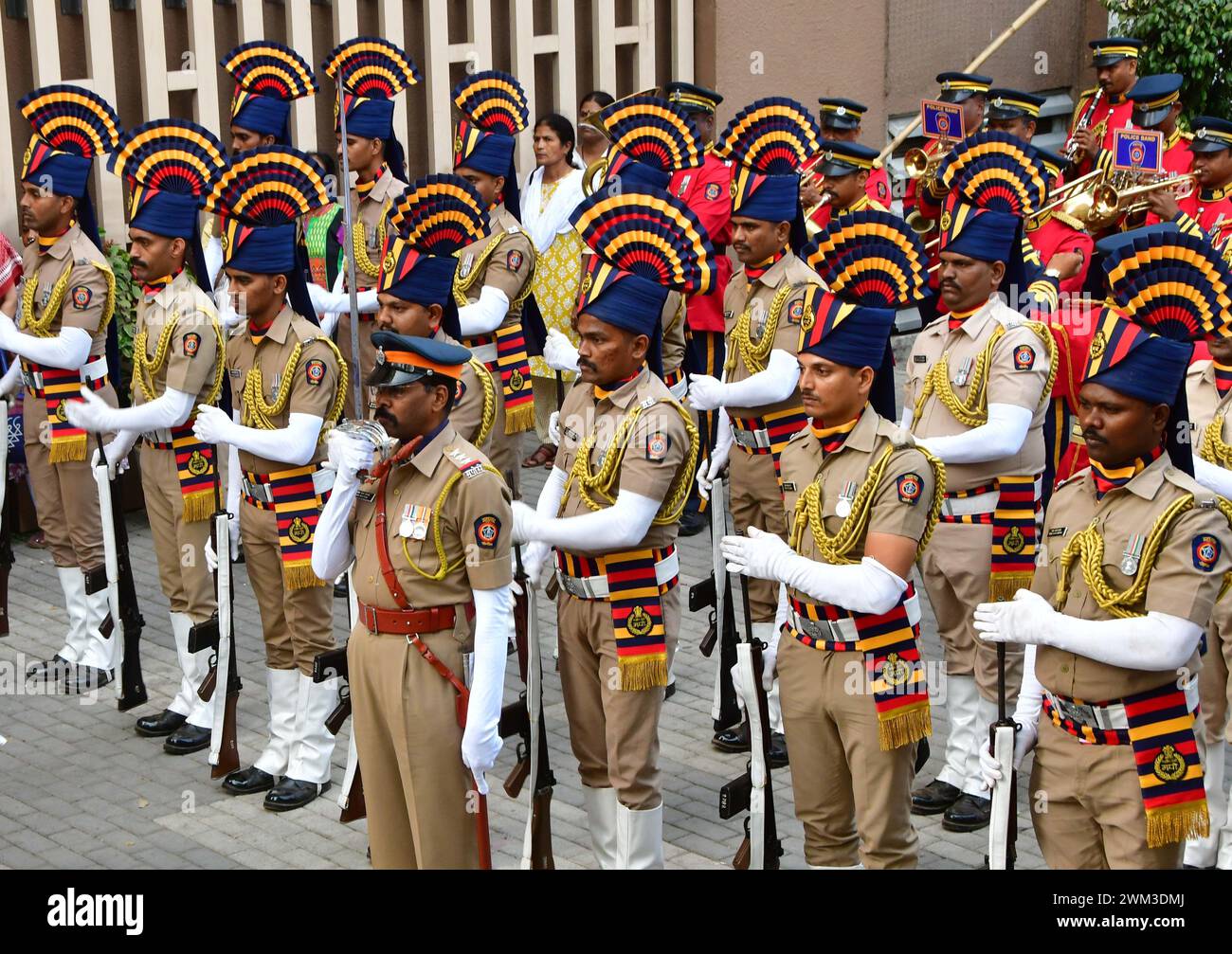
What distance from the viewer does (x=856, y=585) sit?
5762 mm

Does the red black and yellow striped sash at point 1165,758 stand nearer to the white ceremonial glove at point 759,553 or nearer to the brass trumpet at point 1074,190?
the white ceremonial glove at point 759,553

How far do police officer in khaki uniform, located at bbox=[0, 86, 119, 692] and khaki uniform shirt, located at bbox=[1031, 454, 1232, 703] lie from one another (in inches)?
203

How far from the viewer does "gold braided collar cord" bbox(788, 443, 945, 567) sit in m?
5.88

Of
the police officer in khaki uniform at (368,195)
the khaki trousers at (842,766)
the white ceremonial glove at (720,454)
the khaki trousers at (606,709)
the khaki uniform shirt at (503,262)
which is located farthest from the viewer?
the police officer in khaki uniform at (368,195)

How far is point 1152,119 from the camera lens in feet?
40.0

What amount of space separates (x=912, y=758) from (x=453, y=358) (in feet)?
6.78

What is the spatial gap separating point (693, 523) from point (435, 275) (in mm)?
4625

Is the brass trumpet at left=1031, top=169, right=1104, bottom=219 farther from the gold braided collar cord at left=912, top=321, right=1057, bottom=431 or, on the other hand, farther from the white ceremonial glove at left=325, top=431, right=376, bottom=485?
the white ceremonial glove at left=325, top=431, right=376, bottom=485

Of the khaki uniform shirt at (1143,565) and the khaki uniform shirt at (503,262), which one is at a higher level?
the khaki uniform shirt at (503,262)

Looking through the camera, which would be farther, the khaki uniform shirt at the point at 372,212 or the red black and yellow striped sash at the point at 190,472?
the khaki uniform shirt at the point at 372,212

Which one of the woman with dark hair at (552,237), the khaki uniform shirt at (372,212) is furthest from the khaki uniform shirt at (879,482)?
the woman with dark hair at (552,237)

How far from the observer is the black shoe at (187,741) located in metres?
8.55

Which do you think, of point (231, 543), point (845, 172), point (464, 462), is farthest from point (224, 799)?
point (845, 172)

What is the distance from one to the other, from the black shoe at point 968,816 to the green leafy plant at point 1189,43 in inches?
414
